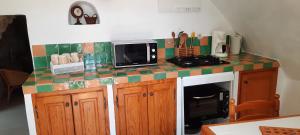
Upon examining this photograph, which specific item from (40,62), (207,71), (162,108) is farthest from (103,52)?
(207,71)

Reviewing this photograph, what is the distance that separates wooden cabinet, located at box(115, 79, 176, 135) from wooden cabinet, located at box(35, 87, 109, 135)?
0.16 meters

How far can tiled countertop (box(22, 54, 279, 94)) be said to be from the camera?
6.15 feet

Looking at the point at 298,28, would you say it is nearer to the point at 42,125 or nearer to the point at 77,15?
the point at 77,15

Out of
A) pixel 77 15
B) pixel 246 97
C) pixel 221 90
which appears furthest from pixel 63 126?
pixel 246 97

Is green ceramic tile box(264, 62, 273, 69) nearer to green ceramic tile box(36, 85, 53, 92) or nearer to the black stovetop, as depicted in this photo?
the black stovetop

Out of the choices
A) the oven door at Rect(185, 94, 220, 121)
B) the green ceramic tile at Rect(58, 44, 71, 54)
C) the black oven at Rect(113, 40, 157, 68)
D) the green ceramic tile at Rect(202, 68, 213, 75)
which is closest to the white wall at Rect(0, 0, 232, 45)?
the green ceramic tile at Rect(58, 44, 71, 54)

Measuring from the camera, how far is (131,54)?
7.40 feet

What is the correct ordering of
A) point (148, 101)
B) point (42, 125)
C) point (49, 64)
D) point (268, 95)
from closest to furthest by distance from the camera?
1. point (42, 125)
2. point (148, 101)
3. point (49, 64)
4. point (268, 95)

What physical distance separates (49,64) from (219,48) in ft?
6.05

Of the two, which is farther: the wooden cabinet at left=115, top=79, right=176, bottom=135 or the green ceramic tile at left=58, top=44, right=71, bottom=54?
the green ceramic tile at left=58, top=44, right=71, bottom=54

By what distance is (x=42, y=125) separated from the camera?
6.37 ft

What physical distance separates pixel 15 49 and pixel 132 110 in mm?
2570

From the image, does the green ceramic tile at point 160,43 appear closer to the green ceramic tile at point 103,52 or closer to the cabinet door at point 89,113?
the green ceramic tile at point 103,52

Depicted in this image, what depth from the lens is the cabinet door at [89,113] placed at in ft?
6.52
